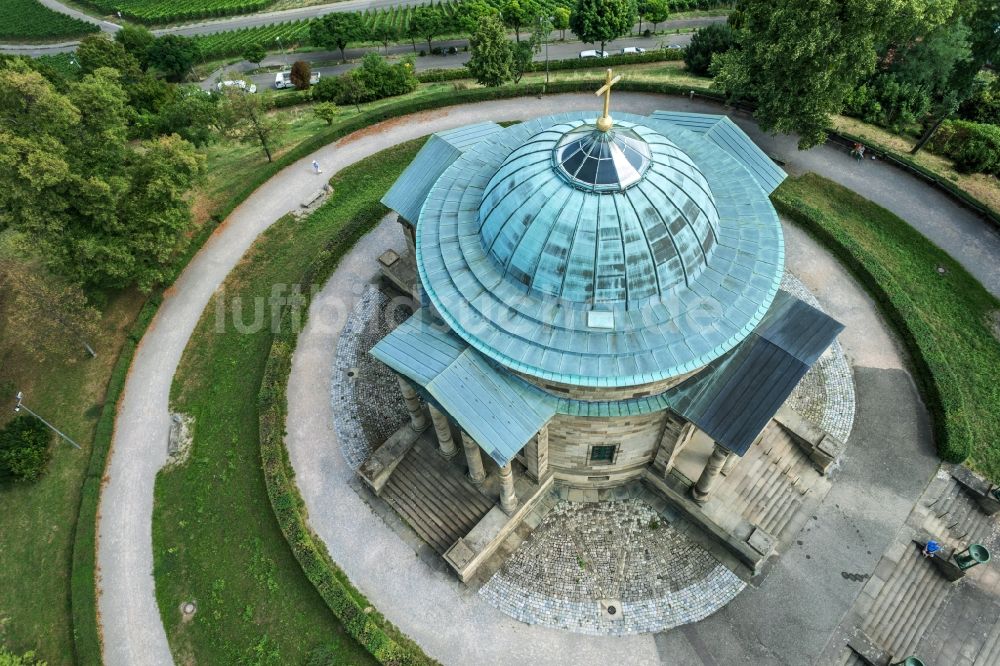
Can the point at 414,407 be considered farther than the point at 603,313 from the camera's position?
Yes

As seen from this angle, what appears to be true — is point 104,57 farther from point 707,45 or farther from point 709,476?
point 709,476

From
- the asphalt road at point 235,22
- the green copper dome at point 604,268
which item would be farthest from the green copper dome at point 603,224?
the asphalt road at point 235,22

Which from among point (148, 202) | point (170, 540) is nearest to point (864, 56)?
point (148, 202)

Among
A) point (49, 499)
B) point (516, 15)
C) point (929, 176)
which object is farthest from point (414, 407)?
point (516, 15)

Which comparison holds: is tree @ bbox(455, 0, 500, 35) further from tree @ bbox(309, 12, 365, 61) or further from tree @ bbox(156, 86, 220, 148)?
tree @ bbox(156, 86, 220, 148)

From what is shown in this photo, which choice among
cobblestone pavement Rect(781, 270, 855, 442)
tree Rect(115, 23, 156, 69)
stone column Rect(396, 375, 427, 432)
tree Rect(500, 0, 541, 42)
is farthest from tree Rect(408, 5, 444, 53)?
cobblestone pavement Rect(781, 270, 855, 442)
